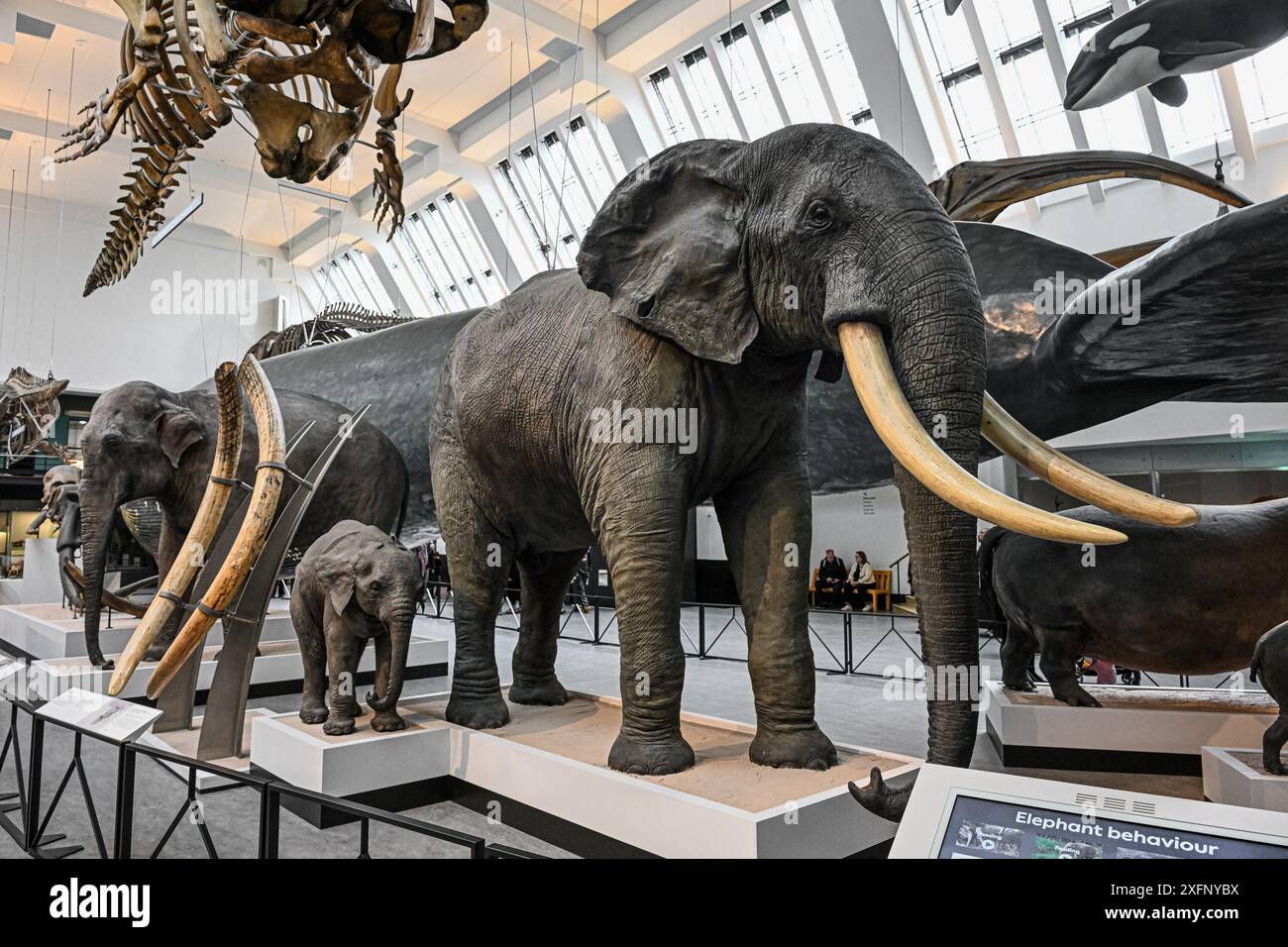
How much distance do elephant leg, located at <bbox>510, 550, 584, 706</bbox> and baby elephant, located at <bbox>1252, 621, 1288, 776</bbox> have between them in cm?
291

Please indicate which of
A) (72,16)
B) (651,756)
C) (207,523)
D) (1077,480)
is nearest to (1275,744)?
(1077,480)

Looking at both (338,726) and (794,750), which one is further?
(338,726)

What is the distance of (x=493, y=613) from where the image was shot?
4.12 metres

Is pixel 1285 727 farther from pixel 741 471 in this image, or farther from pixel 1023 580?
pixel 741 471

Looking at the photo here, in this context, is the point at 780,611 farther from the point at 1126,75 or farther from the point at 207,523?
the point at 1126,75

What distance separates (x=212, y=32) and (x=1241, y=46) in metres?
3.94

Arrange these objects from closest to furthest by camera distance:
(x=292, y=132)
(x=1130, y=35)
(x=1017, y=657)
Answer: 1. (x=292, y=132)
2. (x=1130, y=35)
3. (x=1017, y=657)

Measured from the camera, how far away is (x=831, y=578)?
1499cm

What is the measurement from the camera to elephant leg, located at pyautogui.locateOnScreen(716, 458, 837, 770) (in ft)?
10.7

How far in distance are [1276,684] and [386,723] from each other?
350 centimetres

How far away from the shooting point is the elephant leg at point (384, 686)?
12.3 ft

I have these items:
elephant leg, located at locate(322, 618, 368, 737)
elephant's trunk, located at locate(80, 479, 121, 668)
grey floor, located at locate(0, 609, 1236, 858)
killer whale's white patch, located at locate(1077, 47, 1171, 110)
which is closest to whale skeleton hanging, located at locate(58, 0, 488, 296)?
elephant leg, located at locate(322, 618, 368, 737)

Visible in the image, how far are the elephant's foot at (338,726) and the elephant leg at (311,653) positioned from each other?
277 millimetres
